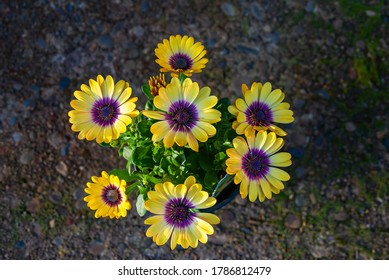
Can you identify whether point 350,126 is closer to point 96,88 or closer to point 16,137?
point 96,88

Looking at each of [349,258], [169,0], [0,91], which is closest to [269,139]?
[349,258]

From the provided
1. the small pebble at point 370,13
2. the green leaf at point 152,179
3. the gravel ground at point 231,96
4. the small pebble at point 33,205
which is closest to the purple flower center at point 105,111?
the green leaf at point 152,179

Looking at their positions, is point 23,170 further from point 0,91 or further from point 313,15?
point 313,15

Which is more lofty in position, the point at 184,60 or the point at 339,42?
the point at 339,42

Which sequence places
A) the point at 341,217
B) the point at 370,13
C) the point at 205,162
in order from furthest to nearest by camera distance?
the point at 370,13 < the point at 341,217 < the point at 205,162

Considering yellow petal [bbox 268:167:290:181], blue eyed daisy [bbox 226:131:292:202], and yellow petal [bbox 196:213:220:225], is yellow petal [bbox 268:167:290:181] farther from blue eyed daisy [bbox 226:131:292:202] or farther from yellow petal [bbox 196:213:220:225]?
yellow petal [bbox 196:213:220:225]

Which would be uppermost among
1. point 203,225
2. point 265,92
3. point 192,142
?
point 265,92

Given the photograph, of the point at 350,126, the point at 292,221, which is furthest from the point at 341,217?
the point at 350,126
